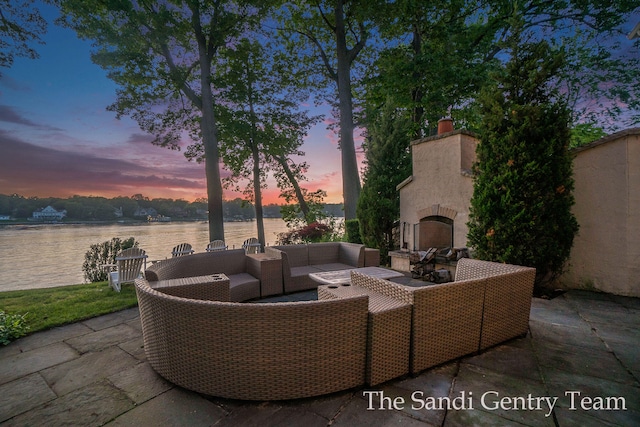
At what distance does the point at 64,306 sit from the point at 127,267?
1239 millimetres

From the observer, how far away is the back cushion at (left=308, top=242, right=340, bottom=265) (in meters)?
5.30

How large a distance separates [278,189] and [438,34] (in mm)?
10331

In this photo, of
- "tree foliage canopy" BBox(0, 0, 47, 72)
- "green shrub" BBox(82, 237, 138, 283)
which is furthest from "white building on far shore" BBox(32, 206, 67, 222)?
"tree foliage canopy" BBox(0, 0, 47, 72)

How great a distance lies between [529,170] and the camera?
406cm

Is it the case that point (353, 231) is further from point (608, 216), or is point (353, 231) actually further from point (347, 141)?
point (608, 216)

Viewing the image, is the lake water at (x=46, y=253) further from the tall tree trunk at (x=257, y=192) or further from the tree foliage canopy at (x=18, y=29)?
the tree foliage canopy at (x=18, y=29)

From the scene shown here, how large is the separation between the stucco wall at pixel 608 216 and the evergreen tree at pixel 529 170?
0.31 metres

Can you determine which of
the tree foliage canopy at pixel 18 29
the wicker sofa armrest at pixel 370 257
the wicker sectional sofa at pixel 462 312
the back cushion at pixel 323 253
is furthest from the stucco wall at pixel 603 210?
the tree foliage canopy at pixel 18 29

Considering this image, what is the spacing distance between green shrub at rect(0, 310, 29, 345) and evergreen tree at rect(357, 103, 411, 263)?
650cm

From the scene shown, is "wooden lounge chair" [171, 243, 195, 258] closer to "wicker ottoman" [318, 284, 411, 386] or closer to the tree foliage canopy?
the tree foliage canopy

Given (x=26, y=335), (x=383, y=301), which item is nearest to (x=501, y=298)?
(x=383, y=301)

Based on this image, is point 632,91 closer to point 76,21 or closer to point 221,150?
point 221,150

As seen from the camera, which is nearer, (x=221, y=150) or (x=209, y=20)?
(x=209, y=20)

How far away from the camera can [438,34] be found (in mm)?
10445
